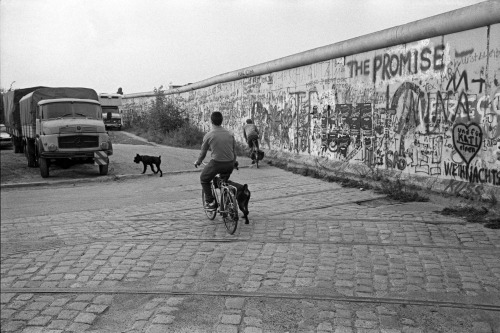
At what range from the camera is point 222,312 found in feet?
15.2

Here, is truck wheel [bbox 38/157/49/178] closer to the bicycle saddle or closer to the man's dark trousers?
the man's dark trousers

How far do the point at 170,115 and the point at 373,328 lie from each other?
30768 millimetres

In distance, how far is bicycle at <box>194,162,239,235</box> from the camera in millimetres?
7617

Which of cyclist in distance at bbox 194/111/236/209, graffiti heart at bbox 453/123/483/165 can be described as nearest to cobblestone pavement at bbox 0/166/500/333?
cyclist in distance at bbox 194/111/236/209

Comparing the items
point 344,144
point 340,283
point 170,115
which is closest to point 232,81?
point 170,115

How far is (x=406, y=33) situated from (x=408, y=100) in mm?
1559

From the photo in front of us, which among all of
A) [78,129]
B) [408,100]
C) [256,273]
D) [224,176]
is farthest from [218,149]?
[78,129]

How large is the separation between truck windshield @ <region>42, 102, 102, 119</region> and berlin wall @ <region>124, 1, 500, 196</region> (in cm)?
486

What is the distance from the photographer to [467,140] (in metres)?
9.84

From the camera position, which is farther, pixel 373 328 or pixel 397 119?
pixel 397 119

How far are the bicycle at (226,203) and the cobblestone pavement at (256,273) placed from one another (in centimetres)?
22

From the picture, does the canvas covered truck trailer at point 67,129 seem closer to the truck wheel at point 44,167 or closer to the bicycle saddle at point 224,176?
the truck wheel at point 44,167

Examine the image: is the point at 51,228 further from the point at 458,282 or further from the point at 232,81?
the point at 232,81

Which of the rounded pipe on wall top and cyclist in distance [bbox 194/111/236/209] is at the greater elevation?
the rounded pipe on wall top
